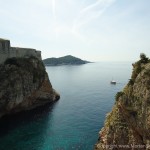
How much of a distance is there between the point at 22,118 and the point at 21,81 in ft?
45.4

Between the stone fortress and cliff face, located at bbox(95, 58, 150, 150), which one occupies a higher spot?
the stone fortress

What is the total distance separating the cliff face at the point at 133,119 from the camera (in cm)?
2934

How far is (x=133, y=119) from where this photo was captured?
3128 centimetres

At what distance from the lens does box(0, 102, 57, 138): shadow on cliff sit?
5567 centimetres

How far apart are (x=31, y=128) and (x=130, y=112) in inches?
1255

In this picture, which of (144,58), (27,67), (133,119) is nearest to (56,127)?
(133,119)

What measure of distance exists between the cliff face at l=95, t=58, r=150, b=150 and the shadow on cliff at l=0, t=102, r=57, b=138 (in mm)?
29329

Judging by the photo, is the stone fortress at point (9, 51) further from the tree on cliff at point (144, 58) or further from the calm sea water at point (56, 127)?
the tree on cliff at point (144, 58)

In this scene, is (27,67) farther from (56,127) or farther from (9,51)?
(56,127)

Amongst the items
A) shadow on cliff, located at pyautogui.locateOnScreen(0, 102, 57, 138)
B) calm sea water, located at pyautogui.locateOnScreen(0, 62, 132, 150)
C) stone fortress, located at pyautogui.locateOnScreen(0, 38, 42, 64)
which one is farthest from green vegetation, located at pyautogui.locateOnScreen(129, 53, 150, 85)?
stone fortress, located at pyautogui.locateOnScreen(0, 38, 42, 64)

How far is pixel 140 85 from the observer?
32.0m

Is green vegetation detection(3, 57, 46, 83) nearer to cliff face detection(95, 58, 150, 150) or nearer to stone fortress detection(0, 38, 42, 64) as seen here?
stone fortress detection(0, 38, 42, 64)

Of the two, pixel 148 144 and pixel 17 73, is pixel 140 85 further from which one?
pixel 17 73

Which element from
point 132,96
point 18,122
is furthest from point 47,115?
point 132,96
